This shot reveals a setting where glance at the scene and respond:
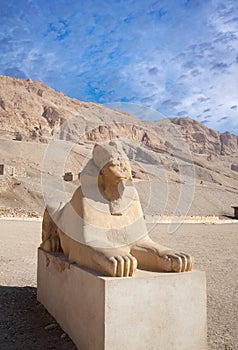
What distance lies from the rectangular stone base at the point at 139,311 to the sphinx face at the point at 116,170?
84cm

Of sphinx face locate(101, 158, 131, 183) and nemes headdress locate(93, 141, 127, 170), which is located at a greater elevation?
nemes headdress locate(93, 141, 127, 170)

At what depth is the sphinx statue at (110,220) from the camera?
3055 millimetres

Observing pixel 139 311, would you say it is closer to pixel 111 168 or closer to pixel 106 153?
pixel 111 168

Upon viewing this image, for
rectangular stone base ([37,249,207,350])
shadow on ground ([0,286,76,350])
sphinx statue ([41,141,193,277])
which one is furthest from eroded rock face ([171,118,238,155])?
rectangular stone base ([37,249,207,350])

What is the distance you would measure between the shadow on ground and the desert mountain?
2.30 metres

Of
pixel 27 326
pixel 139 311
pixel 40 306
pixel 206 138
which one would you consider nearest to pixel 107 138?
pixel 206 138

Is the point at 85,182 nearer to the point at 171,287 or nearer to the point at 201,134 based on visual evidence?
the point at 171,287

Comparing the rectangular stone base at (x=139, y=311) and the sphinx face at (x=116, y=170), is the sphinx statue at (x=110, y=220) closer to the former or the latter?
the sphinx face at (x=116, y=170)

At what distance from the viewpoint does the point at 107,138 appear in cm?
7269

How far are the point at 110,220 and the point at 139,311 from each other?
2.99 ft

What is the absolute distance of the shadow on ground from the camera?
3186 mm

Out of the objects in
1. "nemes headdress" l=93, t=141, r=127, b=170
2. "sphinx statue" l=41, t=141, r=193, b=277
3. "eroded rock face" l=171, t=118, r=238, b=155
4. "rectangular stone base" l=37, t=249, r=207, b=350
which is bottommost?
"rectangular stone base" l=37, t=249, r=207, b=350

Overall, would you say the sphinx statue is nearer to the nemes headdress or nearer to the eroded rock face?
the nemes headdress

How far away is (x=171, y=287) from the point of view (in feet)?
9.07
